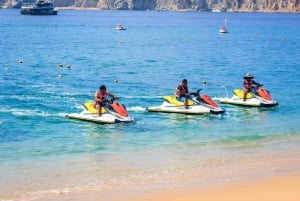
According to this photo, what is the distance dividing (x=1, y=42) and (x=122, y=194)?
78.9 metres

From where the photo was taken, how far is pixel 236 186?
63.4 ft

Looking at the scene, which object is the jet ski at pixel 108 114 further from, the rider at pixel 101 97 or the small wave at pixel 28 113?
the small wave at pixel 28 113

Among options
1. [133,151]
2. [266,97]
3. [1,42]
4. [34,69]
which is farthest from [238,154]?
[1,42]

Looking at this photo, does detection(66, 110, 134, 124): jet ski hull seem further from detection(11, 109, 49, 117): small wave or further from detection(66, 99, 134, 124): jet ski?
detection(11, 109, 49, 117): small wave

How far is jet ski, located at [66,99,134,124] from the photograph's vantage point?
1182 inches

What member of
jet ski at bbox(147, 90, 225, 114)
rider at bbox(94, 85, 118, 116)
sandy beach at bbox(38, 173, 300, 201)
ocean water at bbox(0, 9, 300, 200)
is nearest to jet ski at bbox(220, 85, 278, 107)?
ocean water at bbox(0, 9, 300, 200)

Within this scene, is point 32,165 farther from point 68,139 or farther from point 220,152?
point 220,152

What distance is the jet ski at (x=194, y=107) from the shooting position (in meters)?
32.6

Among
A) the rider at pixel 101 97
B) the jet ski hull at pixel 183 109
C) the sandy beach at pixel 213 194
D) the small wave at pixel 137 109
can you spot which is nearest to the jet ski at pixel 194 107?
the jet ski hull at pixel 183 109

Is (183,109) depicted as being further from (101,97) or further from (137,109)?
(101,97)

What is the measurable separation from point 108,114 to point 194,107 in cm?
462

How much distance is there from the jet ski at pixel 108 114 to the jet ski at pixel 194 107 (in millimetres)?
3163

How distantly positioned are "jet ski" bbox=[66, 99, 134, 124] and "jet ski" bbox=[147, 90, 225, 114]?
3.16 meters

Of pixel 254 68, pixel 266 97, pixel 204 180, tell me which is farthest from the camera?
pixel 254 68
